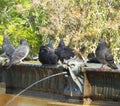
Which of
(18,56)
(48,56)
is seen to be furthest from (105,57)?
(18,56)

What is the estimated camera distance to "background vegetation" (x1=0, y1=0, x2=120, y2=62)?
2995 cm

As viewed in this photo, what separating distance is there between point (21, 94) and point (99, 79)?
7.70 ft

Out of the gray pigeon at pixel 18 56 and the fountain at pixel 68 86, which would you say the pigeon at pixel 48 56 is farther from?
the gray pigeon at pixel 18 56

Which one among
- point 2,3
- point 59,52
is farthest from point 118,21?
point 59,52

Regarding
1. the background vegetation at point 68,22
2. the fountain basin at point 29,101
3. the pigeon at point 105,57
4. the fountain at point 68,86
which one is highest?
the background vegetation at point 68,22

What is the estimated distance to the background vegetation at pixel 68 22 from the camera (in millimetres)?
29953

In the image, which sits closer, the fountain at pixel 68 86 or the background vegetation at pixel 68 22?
the fountain at pixel 68 86

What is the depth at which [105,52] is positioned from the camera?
1107 cm

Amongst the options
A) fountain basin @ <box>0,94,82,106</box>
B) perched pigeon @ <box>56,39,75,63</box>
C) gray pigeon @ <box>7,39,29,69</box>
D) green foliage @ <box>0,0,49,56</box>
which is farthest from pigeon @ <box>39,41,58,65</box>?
green foliage @ <box>0,0,49,56</box>

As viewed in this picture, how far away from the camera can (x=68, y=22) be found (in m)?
31.2

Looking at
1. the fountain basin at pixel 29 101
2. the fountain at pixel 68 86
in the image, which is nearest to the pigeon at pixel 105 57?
the fountain at pixel 68 86

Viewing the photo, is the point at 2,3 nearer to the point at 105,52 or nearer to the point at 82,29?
the point at 82,29

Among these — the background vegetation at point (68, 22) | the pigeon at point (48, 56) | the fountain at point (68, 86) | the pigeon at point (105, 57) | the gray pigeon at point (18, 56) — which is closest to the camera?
the fountain at point (68, 86)

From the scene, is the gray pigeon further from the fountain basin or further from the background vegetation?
the background vegetation
